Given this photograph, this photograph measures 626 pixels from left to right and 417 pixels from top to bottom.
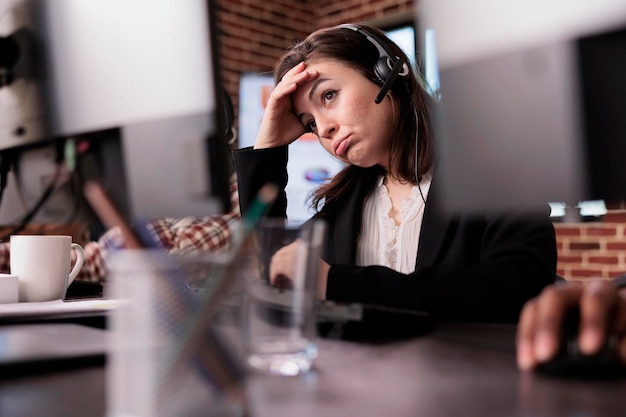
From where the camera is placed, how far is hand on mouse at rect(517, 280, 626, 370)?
457 mm

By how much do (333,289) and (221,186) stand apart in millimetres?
361

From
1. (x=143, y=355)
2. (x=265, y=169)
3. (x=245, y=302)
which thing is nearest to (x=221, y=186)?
(x=245, y=302)

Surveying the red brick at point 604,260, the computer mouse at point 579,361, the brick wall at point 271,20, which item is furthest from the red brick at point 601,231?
the computer mouse at point 579,361

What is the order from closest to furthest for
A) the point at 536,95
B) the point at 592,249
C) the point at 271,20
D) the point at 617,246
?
1. the point at 536,95
2. the point at 617,246
3. the point at 592,249
4. the point at 271,20

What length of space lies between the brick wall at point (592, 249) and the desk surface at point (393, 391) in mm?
2765

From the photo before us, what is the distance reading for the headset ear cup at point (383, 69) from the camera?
130cm

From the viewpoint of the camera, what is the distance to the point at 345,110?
4.31ft

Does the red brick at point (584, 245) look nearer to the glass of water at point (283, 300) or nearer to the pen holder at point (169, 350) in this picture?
the glass of water at point (283, 300)

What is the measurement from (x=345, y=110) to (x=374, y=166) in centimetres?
22

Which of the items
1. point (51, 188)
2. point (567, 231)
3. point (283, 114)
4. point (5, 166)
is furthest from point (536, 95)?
point (567, 231)

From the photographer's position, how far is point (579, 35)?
428 mm

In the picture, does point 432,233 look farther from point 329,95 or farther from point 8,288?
point 8,288

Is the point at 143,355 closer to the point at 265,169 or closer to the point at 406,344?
the point at 406,344

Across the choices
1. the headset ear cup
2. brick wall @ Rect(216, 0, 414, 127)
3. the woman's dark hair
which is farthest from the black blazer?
brick wall @ Rect(216, 0, 414, 127)
